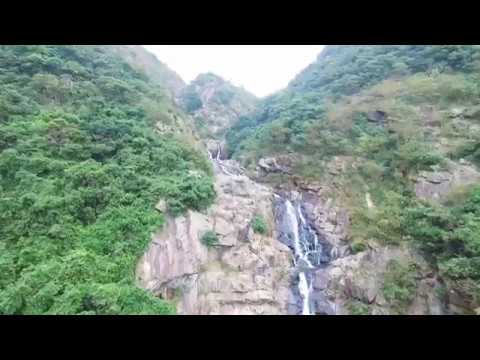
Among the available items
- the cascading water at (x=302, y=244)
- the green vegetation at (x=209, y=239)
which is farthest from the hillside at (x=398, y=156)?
the green vegetation at (x=209, y=239)

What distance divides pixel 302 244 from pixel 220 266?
12.8ft

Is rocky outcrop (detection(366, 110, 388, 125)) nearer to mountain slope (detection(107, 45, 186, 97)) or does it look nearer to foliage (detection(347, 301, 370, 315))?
foliage (detection(347, 301, 370, 315))

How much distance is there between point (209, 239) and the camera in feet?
37.7

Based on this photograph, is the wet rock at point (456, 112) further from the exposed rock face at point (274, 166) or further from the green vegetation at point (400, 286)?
the green vegetation at point (400, 286)

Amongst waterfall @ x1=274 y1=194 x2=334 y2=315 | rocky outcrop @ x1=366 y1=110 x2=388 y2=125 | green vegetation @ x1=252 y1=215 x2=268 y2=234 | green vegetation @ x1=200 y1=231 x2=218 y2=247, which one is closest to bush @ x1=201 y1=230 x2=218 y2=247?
green vegetation @ x1=200 y1=231 x2=218 y2=247

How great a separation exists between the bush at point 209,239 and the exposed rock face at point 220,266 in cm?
15

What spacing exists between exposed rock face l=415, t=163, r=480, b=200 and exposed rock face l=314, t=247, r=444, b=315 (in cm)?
275

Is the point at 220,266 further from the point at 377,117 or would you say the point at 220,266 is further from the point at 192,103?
the point at 192,103

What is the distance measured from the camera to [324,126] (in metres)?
18.1

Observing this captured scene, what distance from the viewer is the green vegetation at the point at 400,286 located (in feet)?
33.3

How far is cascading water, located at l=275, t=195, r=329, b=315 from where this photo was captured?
39.2ft
